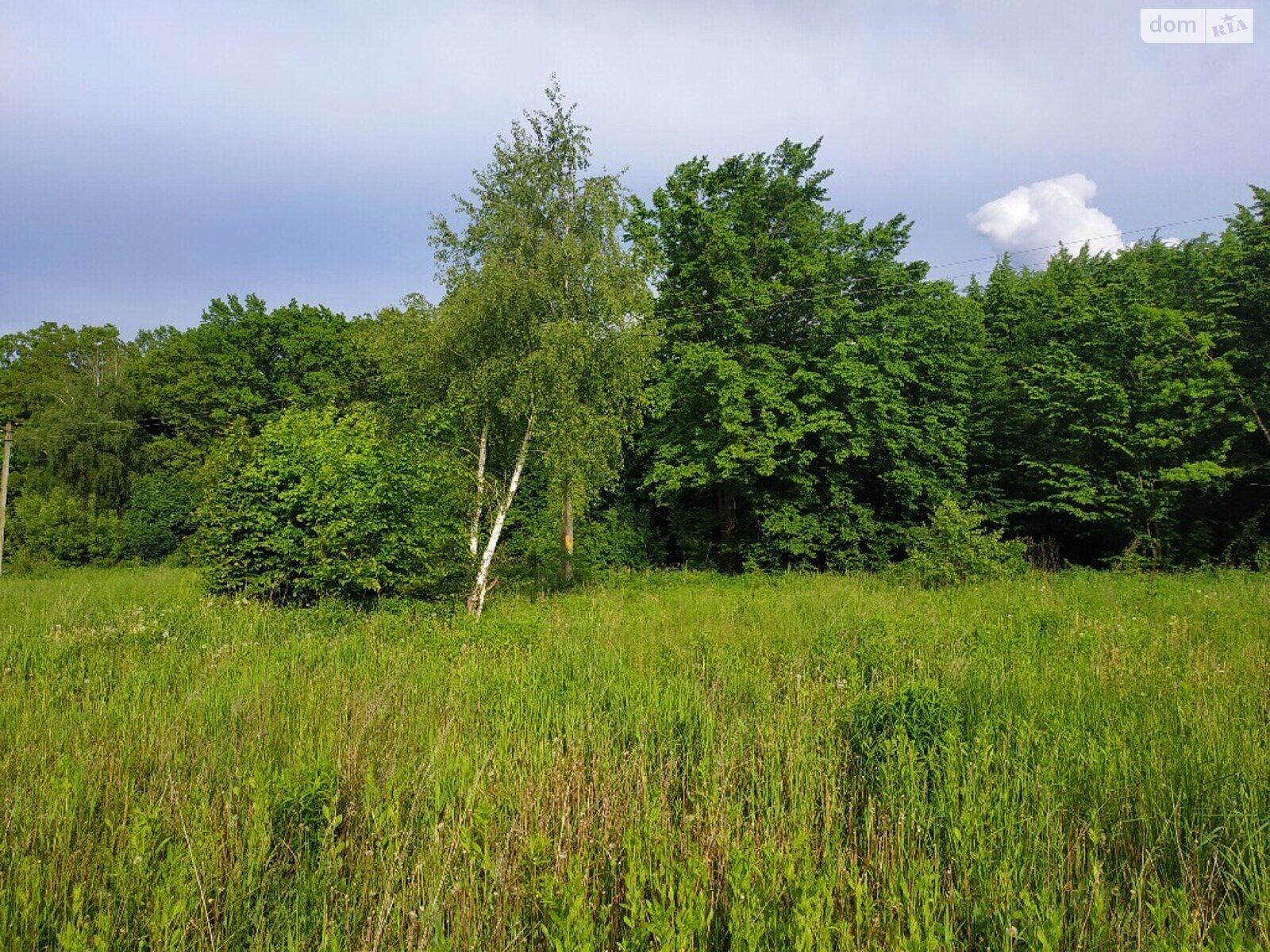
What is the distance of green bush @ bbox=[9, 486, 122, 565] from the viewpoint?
30.9 m

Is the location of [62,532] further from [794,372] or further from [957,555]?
[957,555]

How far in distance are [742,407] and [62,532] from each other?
34.1 metres

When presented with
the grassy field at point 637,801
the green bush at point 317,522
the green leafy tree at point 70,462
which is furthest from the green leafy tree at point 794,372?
the green leafy tree at point 70,462

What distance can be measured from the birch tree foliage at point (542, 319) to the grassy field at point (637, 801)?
234 inches

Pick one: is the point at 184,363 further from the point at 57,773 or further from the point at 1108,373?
the point at 1108,373

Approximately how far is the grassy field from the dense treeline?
5.03m

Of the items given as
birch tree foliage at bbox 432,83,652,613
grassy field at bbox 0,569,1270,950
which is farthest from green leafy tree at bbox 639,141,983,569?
grassy field at bbox 0,569,1270,950

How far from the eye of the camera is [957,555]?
15.4 m

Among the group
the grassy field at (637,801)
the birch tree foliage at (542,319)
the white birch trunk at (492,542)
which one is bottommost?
the grassy field at (637,801)

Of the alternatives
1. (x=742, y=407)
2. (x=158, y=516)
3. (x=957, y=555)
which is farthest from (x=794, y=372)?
(x=158, y=516)

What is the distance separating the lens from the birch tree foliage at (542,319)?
11.3 meters

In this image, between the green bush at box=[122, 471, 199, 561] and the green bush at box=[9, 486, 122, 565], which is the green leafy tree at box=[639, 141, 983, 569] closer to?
the green bush at box=[122, 471, 199, 561]

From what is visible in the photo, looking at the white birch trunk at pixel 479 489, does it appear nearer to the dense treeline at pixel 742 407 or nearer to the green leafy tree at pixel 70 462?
the dense treeline at pixel 742 407

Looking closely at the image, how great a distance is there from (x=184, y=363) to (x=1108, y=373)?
42670 millimetres
